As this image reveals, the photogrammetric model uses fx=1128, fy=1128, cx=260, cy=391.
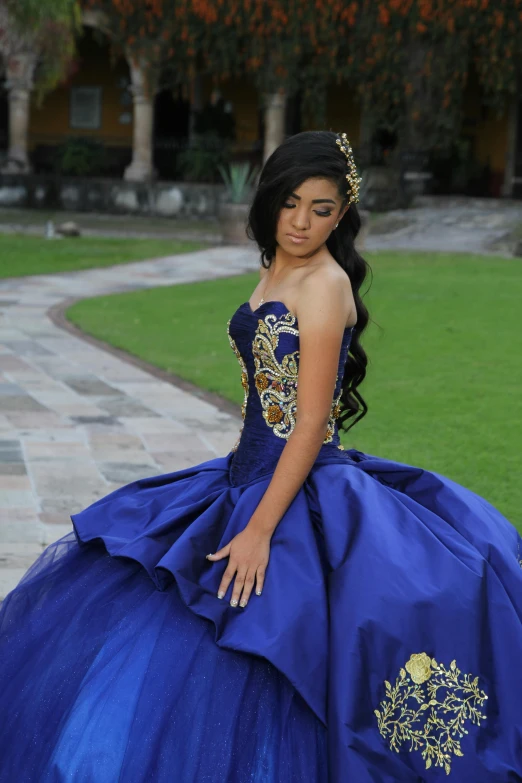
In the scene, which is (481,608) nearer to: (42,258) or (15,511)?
(15,511)

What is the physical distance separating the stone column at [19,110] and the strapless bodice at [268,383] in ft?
75.8

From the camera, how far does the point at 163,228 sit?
71.3 feet

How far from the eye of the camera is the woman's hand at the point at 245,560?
2303 mm

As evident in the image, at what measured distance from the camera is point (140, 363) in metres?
8.41

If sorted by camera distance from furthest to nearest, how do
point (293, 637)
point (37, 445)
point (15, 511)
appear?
1. point (37, 445)
2. point (15, 511)
3. point (293, 637)

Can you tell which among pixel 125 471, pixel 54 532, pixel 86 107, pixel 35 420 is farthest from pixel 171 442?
pixel 86 107

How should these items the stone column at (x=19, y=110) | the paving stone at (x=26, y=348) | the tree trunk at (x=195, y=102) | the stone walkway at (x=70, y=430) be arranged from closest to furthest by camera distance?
the stone walkway at (x=70, y=430), the paving stone at (x=26, y=348), the stone column at (x=19, y=110), the tree trunk at (x=195, y=102)

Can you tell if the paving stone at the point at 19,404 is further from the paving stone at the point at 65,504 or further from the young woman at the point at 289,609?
the young woman at the point at 289,609

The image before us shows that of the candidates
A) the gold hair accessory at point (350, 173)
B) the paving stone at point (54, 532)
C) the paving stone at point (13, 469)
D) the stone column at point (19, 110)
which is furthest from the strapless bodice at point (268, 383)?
the stone column at point (19, 110)

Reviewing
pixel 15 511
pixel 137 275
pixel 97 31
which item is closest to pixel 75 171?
pixel 97 31

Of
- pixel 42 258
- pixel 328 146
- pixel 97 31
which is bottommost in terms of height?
pixel 42 258

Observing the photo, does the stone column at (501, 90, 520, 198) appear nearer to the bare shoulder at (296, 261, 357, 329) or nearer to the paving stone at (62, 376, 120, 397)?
the paving stone at (62, 376, 120, 397)

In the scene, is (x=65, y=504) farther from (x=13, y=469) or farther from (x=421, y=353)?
(x=421, y=353)

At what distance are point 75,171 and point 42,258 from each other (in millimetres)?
Result: 9883
